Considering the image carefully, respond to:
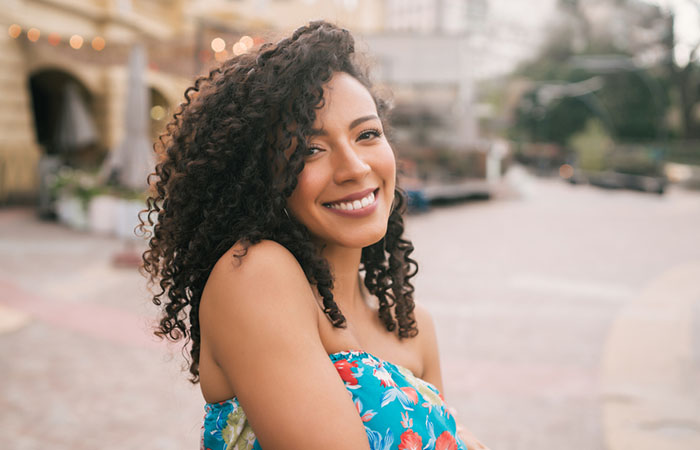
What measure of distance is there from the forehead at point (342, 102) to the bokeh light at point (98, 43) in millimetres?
16557

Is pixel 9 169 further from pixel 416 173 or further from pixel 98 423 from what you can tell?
pixel 98 423

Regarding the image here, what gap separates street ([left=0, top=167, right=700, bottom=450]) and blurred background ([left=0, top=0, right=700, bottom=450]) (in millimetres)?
23

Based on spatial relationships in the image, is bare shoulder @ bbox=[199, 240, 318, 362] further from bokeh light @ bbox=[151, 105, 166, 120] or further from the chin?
bokeh light @ bbox=[151, 105, 166, 120]

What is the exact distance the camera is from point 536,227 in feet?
49.4

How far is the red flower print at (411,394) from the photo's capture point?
1295mm

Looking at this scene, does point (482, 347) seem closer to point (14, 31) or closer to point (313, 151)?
point (313, 151)

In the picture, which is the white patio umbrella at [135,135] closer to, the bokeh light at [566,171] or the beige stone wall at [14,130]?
the beige stone wall at [14,130]

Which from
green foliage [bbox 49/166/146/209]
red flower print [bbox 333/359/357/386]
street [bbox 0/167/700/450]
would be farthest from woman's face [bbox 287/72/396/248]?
green foliage [bbox 49/166/146/209]

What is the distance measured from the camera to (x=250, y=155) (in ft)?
4.44

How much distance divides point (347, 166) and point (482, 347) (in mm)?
4950

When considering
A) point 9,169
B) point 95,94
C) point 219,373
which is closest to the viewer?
point 219,373

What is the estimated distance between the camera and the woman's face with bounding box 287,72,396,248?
135 centimetres

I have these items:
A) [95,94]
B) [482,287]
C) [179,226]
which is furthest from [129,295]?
[95,94]

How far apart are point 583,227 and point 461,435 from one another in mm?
14482
